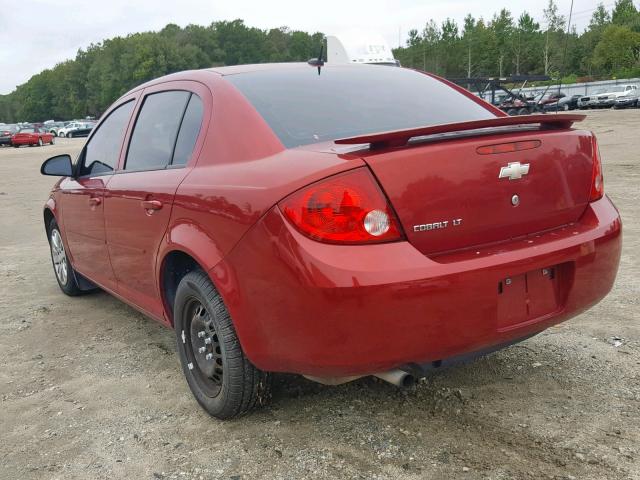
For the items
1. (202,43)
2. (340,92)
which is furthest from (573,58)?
(340,92)

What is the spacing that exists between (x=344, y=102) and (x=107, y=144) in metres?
1.88

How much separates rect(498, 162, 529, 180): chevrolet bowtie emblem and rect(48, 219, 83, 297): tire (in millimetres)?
3681

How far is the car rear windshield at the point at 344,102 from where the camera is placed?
290 cm

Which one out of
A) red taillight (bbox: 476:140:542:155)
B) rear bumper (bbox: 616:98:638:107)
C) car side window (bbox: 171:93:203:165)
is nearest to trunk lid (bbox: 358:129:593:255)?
red taillight (bbox: 476:140:542:155)

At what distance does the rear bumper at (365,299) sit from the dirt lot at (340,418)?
45 cm

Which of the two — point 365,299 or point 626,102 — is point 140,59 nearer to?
point 626,102

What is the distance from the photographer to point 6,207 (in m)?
12.1

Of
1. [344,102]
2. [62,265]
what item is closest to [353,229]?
[344,102]

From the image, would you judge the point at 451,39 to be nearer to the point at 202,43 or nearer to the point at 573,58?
the point at 573,58

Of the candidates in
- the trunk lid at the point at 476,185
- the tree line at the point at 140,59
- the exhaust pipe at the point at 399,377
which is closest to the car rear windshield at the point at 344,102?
the trunk lid at the point at 476,185

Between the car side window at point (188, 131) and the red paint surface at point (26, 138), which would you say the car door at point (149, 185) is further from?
the red paint surface at point (26, 138)

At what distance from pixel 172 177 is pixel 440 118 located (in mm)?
1323

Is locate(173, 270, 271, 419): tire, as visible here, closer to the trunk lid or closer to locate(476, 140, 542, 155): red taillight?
the trunk lid

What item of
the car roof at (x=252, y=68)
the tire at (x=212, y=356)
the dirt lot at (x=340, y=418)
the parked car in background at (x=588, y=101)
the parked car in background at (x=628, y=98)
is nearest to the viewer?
the dirt lot at (x=340, y=418)
